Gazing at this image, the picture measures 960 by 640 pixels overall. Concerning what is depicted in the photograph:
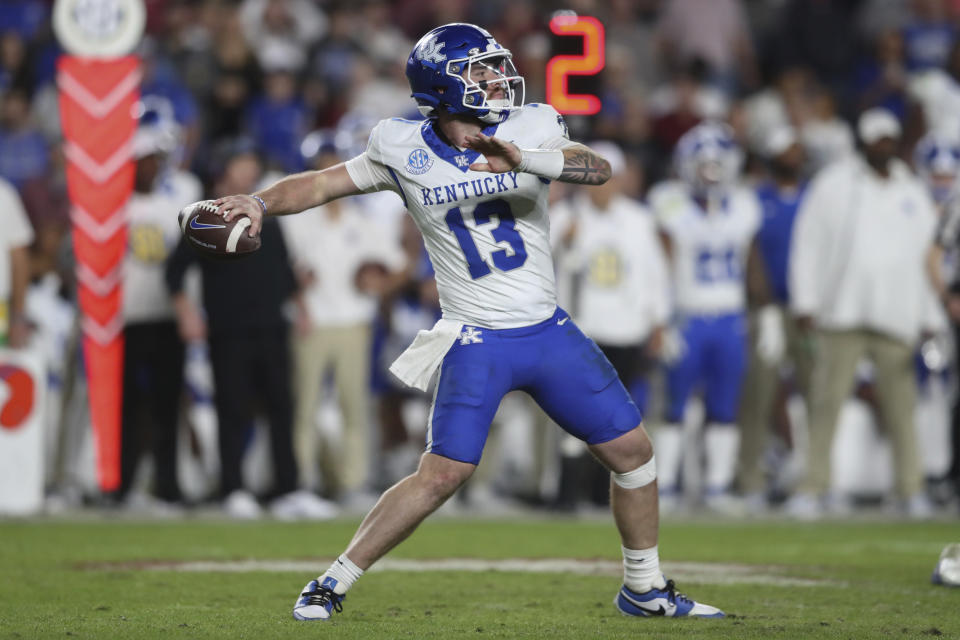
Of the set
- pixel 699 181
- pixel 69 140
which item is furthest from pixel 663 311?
pixel 69 140

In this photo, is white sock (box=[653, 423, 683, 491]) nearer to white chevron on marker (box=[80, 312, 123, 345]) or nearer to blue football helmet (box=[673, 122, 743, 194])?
blue football helmet (box=[673, 122, 743, 194])

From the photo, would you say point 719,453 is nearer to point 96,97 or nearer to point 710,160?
point 710,160

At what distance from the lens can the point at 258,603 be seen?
6145 millimetres

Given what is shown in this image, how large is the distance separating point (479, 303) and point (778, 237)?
6.76 meters

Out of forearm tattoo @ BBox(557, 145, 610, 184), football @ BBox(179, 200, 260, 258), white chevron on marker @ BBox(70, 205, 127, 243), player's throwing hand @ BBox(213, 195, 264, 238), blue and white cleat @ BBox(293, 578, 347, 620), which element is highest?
white chevron on marker @ BBox(70, 205, 127, 243)

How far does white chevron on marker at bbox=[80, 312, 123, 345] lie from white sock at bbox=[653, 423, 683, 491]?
3.91 metres

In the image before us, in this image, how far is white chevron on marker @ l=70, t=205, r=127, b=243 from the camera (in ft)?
36.2

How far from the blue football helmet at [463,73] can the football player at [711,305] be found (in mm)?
5907

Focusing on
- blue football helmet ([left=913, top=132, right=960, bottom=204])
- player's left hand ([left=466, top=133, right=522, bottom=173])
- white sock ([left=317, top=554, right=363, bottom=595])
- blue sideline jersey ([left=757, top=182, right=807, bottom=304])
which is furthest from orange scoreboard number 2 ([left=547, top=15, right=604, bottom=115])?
white sock ([left=317, top=554, right=363, bottom=595])

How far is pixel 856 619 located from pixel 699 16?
11583 millimetres

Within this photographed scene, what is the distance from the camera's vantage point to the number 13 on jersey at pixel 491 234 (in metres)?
5.79

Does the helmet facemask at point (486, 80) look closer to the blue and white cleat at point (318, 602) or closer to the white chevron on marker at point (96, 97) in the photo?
the blue and white cleat at point (318, 602)

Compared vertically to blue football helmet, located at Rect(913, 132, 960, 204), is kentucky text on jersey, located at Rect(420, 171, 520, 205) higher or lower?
lower

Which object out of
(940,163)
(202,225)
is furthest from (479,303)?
(940,163)
